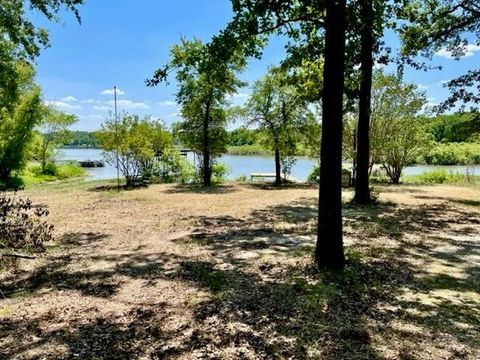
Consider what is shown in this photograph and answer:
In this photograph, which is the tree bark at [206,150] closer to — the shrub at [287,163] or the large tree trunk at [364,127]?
the shrub at [287,163]

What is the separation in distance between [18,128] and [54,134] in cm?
1113

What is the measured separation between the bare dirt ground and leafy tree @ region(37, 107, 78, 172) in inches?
1027

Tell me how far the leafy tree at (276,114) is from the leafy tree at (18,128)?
12729mm

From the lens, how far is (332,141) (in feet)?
17.5

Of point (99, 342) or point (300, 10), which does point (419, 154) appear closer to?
point (300, 10)

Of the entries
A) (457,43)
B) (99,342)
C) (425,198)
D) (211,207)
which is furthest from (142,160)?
(99,342)

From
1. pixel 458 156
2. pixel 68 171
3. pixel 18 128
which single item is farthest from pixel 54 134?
pixel 458 156

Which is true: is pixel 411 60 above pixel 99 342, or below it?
above

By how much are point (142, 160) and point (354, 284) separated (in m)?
15.2

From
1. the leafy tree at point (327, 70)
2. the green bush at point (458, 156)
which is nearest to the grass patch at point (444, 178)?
the green bush at point (458, 156)

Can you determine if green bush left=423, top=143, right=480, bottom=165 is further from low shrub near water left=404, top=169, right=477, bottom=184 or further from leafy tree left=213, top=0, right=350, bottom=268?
leafy tree left=213, top=0, right=350, bottom=268

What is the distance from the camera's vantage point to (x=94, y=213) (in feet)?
35.1

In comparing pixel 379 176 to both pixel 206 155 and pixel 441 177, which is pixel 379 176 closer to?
pixel 441 177

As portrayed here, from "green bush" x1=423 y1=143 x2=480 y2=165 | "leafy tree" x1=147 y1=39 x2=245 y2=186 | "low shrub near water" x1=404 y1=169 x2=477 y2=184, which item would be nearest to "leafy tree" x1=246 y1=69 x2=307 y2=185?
"leafy tree" x1=147 y1=39 x2=245 y2=186
